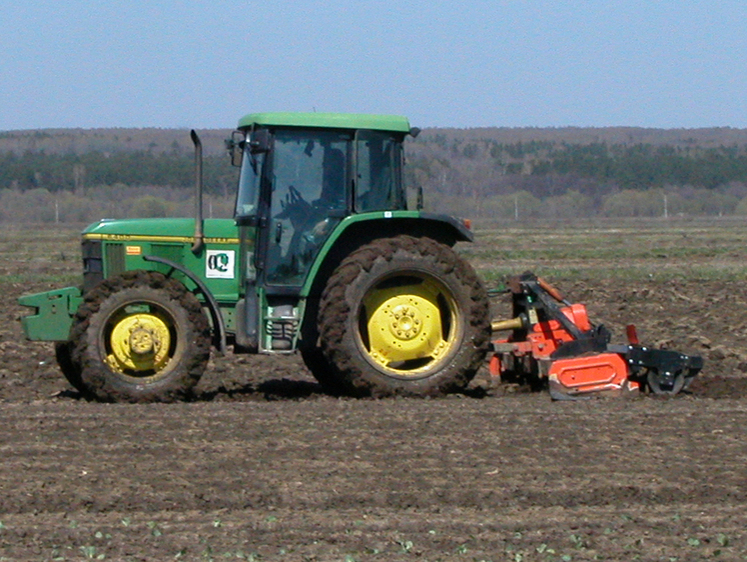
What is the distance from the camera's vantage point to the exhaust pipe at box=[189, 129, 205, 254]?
878cm

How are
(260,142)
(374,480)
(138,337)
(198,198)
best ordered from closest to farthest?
(374,480) → (260,142) → (138,337) → (198,198)

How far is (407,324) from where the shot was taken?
9133 mm

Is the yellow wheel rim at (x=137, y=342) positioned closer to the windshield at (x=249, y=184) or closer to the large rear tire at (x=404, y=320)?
the windshield at (x=249, y=184)

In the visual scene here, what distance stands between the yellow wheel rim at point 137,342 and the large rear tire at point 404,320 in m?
1.17

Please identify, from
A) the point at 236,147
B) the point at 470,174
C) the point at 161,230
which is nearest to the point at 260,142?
the point at 236,147

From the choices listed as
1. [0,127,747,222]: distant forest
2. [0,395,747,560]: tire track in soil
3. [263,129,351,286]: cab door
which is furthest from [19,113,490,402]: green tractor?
[0,127,747,222]: distant forest

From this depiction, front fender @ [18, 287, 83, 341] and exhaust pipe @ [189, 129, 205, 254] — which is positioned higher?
exhaust pipe @ [189, 129, 205, 254]

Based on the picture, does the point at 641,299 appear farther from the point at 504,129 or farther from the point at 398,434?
the point at 504,129

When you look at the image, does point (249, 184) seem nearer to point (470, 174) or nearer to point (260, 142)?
point (260, 142)

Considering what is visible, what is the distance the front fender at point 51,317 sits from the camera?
9.10 m

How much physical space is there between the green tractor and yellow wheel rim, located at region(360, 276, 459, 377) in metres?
0.01

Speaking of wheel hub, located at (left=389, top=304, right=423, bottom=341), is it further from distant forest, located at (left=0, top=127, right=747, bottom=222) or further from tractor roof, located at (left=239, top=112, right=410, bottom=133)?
distant forest, located at (left=0, top=127, right=747, bottom=222)

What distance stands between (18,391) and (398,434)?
4075 mm

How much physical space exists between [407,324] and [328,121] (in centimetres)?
159
